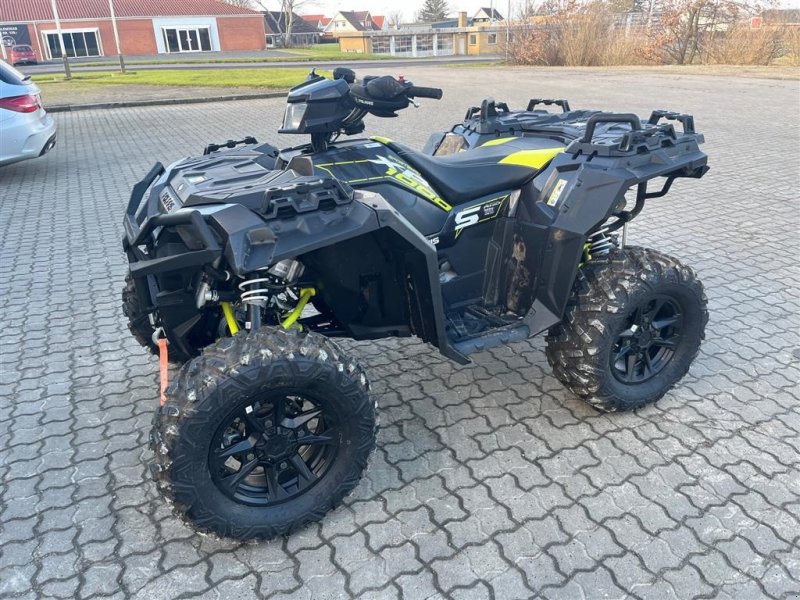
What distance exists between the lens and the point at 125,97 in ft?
58.6

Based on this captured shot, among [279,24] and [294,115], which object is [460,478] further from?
[279,24]

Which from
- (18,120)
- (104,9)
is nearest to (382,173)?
(18,120)

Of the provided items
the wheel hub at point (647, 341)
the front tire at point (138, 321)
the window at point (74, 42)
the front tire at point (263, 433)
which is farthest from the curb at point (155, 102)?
the window at point (74, 42)

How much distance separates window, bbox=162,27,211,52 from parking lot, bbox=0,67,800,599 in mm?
55670

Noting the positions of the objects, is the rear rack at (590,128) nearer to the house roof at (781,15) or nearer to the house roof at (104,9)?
the house roof at (781,15)

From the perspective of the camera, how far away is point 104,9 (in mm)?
52906

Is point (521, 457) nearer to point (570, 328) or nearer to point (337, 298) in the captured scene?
A: point (570, 328)

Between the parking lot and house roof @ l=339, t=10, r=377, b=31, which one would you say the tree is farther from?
the parking lot

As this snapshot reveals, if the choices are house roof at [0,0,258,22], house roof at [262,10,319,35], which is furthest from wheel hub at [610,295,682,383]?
house roof at [262,10,319,35]

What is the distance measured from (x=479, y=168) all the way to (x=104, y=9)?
197 ft

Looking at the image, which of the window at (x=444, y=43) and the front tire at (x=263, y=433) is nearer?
the front tire at (x=263, y=433)

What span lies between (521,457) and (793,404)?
1.54m

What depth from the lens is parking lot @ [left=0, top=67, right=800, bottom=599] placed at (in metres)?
2.38

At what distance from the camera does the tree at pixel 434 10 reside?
285 ft
